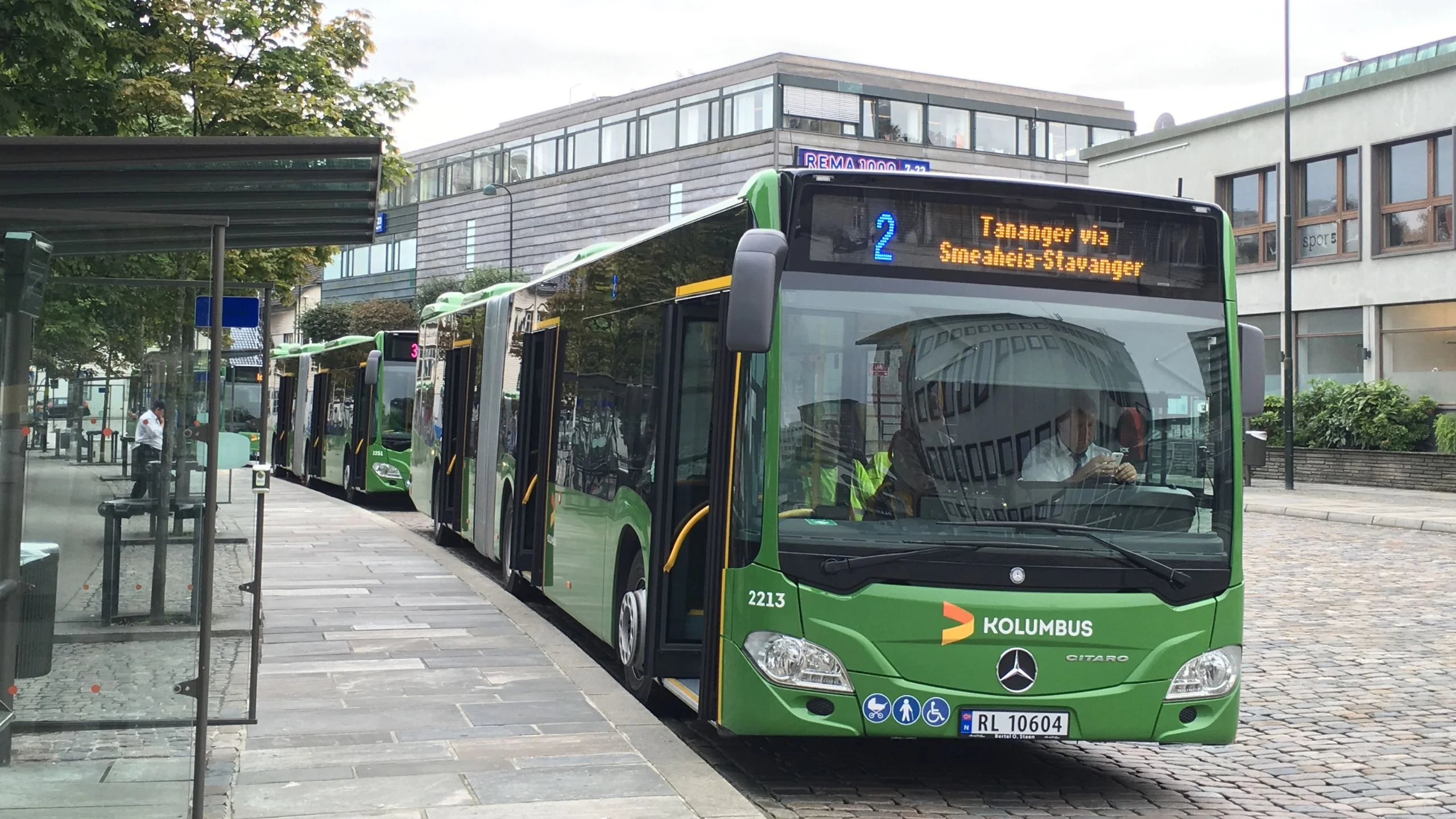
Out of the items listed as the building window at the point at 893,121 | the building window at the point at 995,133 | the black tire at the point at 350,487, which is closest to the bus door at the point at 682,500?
the black tire at the point at 350,487

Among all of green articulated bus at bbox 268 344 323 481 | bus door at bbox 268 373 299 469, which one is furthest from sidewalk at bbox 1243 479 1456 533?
bus door at bbox 268 373 299 469

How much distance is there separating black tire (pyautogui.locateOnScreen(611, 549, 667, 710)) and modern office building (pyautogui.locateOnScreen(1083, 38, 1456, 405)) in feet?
88.5

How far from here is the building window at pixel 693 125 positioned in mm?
70812

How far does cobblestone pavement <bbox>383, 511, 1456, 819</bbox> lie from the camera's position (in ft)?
22.5

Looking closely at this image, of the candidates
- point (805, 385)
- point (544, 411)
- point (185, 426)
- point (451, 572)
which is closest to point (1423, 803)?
point (805, 385)

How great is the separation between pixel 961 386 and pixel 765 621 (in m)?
1.31

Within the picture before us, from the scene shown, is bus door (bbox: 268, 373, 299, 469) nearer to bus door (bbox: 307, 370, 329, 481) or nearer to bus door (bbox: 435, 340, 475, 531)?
bus door (bbox: 307, 370, 329, 481)

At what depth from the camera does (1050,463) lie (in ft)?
22.1

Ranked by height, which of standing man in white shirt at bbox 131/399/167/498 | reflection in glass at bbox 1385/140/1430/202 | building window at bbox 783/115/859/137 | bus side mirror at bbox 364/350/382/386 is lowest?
standing man in white shirt at bbox 131/399/167/498

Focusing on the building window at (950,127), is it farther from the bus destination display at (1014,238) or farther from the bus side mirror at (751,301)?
the bus side mirror at (751,301)

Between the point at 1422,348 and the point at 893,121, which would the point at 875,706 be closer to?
the point at 1422,348

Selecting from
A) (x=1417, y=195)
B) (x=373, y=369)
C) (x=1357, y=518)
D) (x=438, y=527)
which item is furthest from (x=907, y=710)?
(x=1417, y=195)

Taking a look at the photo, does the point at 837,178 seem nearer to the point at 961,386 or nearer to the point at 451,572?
the point at 961,386

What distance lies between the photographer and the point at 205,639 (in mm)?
5387
